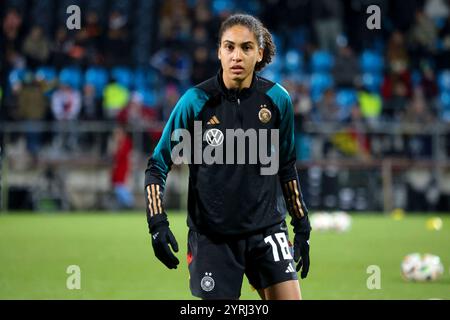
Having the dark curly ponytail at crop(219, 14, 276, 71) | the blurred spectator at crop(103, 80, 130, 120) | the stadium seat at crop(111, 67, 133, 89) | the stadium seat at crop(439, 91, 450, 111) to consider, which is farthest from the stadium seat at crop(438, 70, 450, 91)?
the dark curly ponytail at crop(219, 14, 276, 71)

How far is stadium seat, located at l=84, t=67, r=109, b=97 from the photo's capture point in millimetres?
22656

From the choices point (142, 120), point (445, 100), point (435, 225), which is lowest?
point (435, 225)

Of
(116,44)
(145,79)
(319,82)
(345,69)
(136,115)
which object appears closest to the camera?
(136,115)

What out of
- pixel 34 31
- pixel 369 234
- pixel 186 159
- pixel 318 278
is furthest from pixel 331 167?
pixel 186 159

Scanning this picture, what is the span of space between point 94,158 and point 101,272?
1034cm

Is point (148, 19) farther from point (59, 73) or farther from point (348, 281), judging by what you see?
point (348, 281)

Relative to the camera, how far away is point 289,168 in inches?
251

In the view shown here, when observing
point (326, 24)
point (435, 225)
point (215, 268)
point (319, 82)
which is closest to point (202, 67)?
point (319, 82)

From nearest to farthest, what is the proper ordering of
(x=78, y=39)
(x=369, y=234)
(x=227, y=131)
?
1. (x=227, y=131)
2. (x=369, y=234)
3. (x=78, y=39)

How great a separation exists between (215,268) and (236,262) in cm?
15

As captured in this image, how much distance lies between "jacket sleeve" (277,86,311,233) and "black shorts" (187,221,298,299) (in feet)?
0.93

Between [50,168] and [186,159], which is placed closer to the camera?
[186,159]

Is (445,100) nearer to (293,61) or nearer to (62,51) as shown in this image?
(293,61)

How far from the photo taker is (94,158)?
21.5 m
